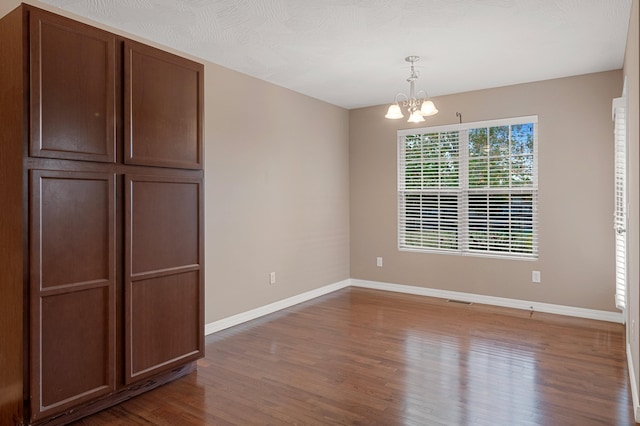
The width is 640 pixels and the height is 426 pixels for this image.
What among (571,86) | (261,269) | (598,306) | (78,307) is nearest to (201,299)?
(78,307)

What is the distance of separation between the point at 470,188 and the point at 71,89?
434 centimetres

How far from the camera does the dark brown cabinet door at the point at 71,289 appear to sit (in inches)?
87.3

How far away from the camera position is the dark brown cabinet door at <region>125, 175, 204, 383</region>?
266cm

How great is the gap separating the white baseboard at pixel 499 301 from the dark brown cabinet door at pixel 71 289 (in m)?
3.97

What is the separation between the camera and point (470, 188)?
17.1 ft

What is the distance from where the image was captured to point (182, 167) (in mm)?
2955

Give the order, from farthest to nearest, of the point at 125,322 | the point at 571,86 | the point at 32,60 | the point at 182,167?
1. the point at 571,86
2. the point at 182,167
3. the point at 125,322
4. the point at 32,60

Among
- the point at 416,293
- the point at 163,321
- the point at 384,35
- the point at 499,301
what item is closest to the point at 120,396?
the point at 163,321

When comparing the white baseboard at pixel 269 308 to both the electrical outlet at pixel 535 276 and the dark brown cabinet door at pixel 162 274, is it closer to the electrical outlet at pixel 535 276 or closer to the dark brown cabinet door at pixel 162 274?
the dark brown cabinet door at pixel 162 274

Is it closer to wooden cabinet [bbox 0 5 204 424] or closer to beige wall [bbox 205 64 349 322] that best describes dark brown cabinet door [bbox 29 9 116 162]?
wooden cabinet [bbox 0 5 204 424]

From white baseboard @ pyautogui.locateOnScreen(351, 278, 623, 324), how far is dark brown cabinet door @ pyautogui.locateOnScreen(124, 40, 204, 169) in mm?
3596

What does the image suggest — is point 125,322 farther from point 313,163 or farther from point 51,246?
point 313,163

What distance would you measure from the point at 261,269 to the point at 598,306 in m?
3.58

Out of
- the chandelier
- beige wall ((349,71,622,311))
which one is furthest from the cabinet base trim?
beige wall ((349,71,622,311))
